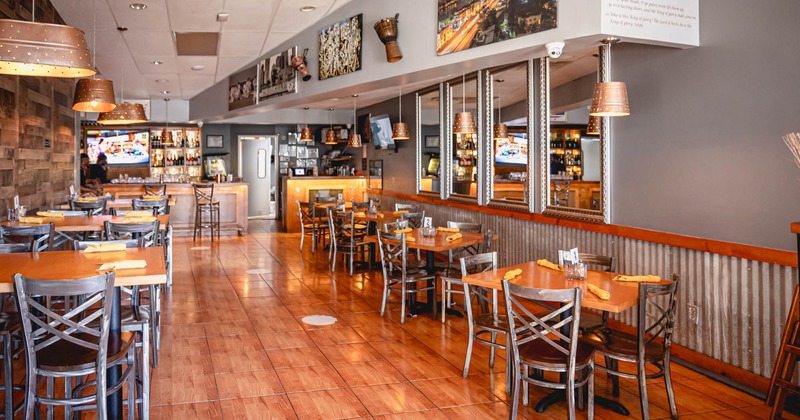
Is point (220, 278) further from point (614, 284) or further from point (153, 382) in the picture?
point (614, 284)

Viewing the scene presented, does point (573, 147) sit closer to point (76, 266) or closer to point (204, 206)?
point (76, 266)

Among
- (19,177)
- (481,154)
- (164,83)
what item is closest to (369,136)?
(164,83)

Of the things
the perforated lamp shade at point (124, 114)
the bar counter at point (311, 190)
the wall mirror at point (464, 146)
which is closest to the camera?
Answer: the perforated lamp shade at point (124, 114)

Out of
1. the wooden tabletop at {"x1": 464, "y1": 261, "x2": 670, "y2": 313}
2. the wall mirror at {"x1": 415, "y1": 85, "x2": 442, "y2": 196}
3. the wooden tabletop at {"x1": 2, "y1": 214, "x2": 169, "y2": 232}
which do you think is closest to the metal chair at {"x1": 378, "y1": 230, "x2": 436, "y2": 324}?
the wooden tabletop at {"x1": 464, "y1": 261, "x2": 670, "y2": 313}

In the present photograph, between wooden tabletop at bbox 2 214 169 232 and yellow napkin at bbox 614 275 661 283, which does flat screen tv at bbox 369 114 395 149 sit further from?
yellow napkin at bbox 614 275 661 283

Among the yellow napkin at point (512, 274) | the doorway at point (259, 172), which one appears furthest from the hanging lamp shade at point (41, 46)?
the doorway at point (259, 172)

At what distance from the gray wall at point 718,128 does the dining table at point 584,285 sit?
3.24ft

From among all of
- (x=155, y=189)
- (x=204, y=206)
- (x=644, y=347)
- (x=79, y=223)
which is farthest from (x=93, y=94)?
(x=204, y=206)

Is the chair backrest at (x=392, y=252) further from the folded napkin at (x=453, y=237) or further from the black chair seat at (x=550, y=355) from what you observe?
the black chair seat at (x=550, y=355)

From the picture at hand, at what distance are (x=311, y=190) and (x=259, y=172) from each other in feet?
11.6

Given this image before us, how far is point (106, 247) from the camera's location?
4180mm

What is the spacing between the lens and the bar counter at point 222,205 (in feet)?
42.5

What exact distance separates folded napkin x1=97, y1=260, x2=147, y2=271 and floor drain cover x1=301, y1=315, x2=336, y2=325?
2.60m

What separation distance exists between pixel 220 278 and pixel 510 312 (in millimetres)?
5731
